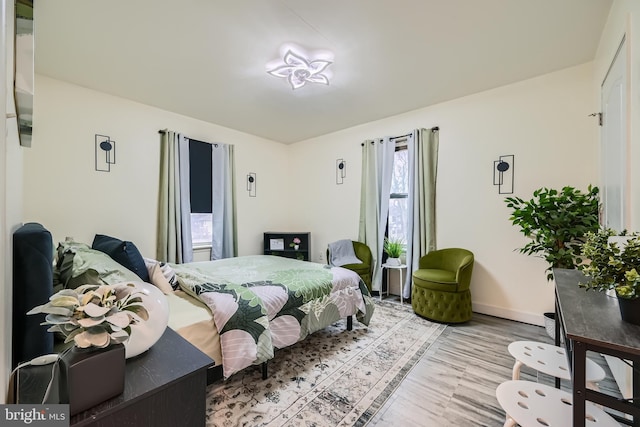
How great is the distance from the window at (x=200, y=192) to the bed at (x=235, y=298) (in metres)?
1.58

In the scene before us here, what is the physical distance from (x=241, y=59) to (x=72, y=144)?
2.20 meters

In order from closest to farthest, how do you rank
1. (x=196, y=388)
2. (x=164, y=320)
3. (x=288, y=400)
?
(x=196, y=388)
(x=164, y=320)
(x=288, y=400)

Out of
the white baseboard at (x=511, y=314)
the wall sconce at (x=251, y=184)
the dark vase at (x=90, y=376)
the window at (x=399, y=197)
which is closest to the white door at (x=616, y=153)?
the white baseboard at (x=511, y=314)

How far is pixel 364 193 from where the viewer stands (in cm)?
426

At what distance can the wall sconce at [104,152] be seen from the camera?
3.18m

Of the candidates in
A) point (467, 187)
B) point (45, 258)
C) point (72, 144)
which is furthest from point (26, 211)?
point (467, 187)

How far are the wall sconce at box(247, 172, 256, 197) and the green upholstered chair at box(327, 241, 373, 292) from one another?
203cm

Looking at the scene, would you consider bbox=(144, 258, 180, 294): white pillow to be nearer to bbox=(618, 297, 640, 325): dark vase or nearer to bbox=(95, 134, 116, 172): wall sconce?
bbox=(95, 134, 116, 172): wall sconce

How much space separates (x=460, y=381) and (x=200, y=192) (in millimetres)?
3940

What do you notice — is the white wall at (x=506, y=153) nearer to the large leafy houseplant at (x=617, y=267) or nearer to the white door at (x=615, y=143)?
the white door at (x=615, y=143)

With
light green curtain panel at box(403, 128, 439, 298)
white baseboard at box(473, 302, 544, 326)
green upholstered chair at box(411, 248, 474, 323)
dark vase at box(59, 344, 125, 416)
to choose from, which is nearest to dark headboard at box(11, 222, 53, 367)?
dark vase at box(59, 344, 125, 416)

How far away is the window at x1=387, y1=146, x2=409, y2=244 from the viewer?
13.1ft

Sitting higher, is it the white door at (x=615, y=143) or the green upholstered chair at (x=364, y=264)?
the white door at (x=615, y=143)

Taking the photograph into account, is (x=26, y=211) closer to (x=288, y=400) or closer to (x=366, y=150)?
(x=288, y=400)
